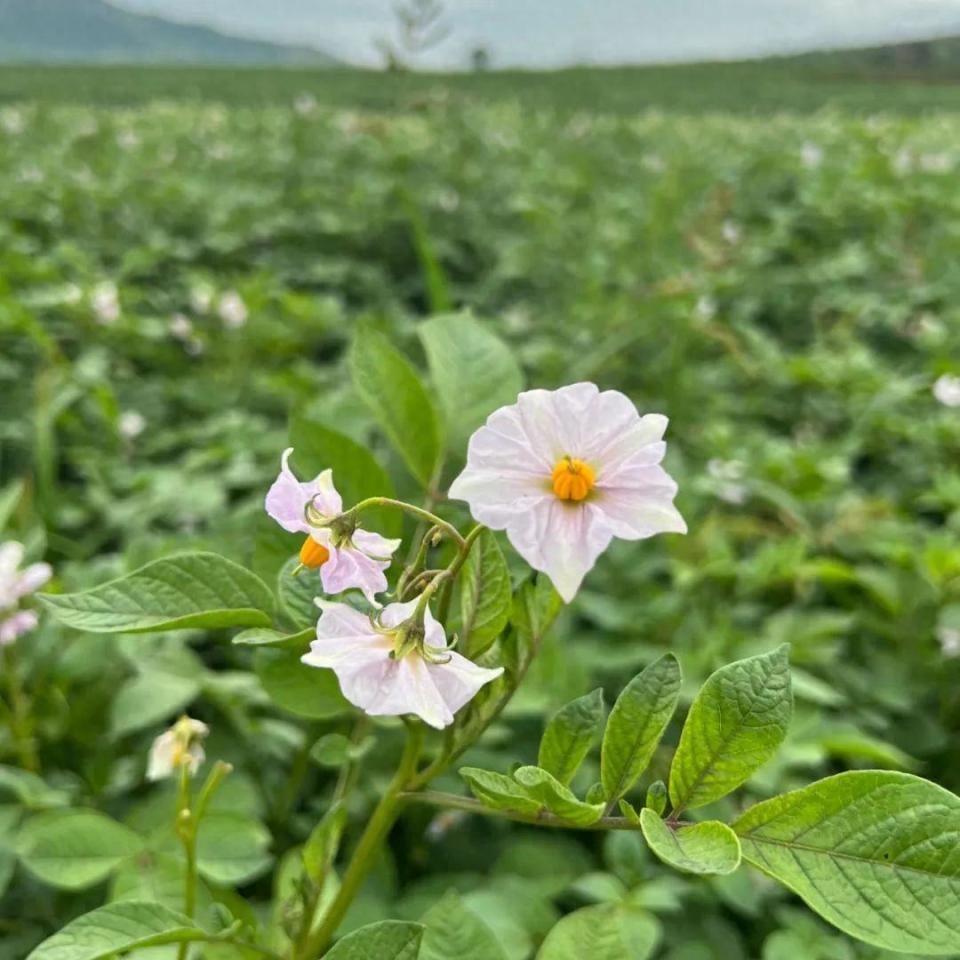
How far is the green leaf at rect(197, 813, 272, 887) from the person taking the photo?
3.00 feet

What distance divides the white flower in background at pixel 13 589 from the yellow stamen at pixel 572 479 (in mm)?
835

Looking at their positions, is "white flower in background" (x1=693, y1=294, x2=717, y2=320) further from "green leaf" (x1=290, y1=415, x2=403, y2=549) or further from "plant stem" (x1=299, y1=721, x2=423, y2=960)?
"plant stem" (x1=299, y1=721, x2=423, y2=960)

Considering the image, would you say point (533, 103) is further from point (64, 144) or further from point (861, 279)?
point (861, 279)

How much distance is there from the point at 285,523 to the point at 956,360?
7.69 feet

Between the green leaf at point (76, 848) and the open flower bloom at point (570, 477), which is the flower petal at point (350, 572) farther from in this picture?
the green leaf at point (76, 848)

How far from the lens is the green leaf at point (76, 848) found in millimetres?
902

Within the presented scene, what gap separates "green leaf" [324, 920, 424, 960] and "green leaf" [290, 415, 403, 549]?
30cm

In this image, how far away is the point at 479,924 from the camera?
2.33 ft

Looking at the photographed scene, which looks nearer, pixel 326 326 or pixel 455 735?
pixel 455 735

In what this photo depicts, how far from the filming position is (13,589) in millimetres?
1148

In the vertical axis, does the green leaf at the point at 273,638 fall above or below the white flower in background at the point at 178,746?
above

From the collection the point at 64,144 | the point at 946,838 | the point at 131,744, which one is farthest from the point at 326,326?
the point at 64,144

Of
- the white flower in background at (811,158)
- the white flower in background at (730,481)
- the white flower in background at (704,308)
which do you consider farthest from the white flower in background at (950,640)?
the white flower in background at (811,158)

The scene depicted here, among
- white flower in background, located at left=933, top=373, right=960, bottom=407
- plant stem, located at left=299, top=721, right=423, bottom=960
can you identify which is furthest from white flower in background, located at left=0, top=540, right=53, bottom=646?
white flower in background, located at left=933, top=373, right=960, bottom=407
